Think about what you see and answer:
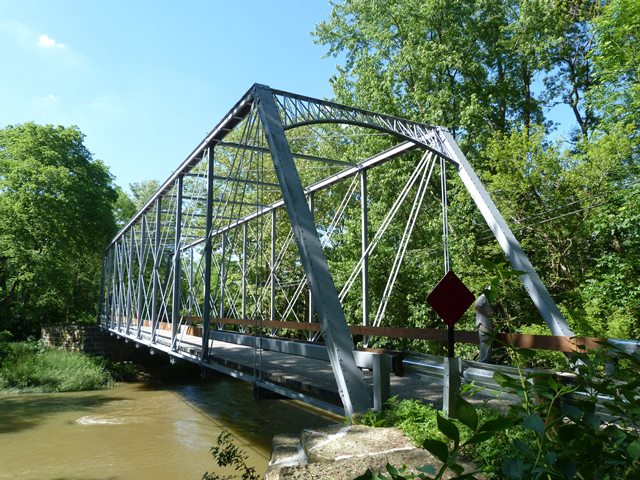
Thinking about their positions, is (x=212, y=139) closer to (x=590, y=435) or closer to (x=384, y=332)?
(x=384, y=332)

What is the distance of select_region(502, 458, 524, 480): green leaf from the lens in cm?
103

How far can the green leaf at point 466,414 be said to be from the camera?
107 cm

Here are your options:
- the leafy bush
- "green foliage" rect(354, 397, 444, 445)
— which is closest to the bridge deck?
"green foliage" rect(354, 397, 444, 445)

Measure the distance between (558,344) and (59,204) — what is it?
79.2 ft

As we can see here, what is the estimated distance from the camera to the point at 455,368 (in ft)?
13.1

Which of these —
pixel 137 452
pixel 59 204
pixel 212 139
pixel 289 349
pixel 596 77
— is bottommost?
pixel 137 452

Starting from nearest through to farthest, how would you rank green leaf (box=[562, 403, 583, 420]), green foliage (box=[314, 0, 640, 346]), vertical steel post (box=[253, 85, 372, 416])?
green leaf (box=[562, 403, 583, 420]) → vertical steel post (box=[253, 85, 372, 416]) → green foliage (box=[314, 0, 640, 346])

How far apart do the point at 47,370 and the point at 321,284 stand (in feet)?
61.6

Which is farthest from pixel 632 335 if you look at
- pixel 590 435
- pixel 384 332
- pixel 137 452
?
pixel 590 435

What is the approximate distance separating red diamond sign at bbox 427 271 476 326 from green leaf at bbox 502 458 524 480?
7.23 feet

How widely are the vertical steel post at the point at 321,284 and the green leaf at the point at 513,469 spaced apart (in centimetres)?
436

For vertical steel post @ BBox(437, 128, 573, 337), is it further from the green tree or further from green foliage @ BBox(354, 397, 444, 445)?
the green tree

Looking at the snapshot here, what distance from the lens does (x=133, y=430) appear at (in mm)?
13680

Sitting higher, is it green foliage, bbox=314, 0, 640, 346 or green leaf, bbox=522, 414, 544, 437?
green foliage, bbox=314, 0, 640, 346
